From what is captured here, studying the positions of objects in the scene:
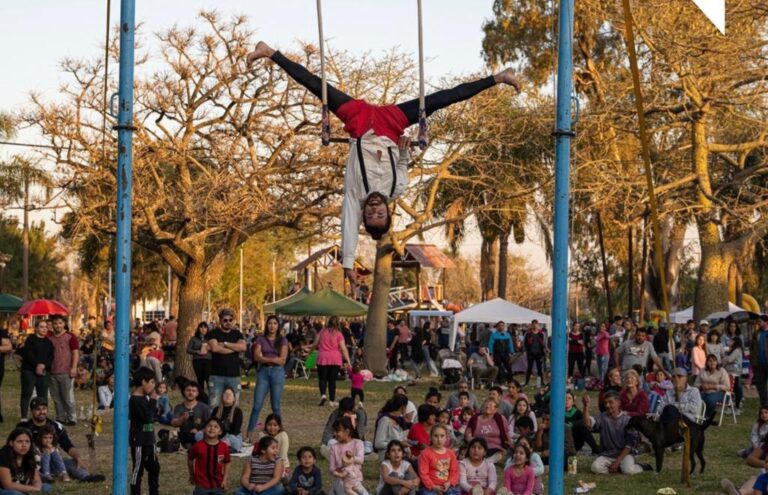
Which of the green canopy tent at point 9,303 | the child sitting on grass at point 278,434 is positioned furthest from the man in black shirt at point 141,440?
the green canopy tent at point 9,303

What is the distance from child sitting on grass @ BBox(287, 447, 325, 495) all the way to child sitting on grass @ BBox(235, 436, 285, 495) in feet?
0.38

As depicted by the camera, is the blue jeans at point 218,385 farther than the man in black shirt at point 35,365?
No

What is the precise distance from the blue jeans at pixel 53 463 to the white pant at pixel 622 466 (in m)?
5.55

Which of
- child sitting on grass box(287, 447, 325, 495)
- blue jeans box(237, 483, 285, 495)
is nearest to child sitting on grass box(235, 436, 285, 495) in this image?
blue jeans box(237, 483, 285, 495)

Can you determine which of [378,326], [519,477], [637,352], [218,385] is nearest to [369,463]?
[218,385]

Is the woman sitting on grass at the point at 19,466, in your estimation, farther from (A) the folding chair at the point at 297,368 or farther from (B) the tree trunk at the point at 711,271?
(B) the tree trunk at the point at 711,271

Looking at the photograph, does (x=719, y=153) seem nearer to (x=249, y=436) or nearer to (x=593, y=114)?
(x=593, y=114)

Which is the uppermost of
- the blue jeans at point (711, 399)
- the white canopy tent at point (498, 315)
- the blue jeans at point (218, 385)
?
the white canopy tent at point (498, 315)

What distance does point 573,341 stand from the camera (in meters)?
23.4

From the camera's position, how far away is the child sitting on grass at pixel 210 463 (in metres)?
10.1

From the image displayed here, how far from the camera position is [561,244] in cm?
833

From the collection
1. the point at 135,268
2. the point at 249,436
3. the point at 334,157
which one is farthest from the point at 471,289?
the point at 249,436

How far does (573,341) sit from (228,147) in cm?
772

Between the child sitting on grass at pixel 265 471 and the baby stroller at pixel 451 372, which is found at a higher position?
the baby stroller at pixel 451 372
